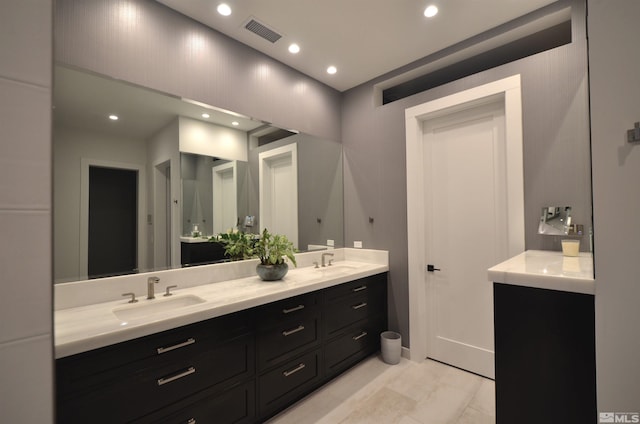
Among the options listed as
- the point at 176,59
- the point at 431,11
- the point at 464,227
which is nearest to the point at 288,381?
the point at 464,227

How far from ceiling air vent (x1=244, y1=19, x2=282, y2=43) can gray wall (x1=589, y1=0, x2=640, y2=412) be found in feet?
6.37

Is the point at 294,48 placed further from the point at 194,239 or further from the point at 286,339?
the point at 286,339

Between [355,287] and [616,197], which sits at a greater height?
[616,197]

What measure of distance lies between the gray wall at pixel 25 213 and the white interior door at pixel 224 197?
144 cm

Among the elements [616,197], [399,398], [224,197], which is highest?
[224,197]

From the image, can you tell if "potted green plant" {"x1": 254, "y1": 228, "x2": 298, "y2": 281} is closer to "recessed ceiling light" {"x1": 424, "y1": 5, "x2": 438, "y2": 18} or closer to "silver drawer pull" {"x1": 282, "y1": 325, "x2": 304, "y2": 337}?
"silver drawer pull" {"x1": 282, "y1": 325, "x2": 304, "y2": 337}

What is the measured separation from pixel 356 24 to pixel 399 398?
2888 millimetres

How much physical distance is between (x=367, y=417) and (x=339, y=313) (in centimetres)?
73

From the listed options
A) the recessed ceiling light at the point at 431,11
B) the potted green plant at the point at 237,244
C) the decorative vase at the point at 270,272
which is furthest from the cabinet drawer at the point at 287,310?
the recessed ceiling light at the point at 431,11

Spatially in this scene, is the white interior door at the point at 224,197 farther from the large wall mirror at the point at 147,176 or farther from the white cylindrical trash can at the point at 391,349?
the white cylindrical trash can at the point at 391,349

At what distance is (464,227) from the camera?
2.56 m

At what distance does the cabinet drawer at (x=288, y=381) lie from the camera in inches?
70.2

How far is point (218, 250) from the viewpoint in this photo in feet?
7.44

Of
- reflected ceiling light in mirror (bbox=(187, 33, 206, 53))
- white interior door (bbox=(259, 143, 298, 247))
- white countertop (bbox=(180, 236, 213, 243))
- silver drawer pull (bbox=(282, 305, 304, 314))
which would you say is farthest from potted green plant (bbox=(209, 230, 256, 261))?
reflected ceiling light in mirror (bbox=(187, 33, 206, 53))
